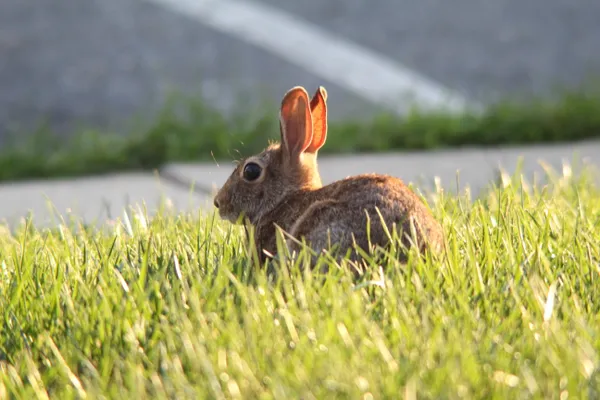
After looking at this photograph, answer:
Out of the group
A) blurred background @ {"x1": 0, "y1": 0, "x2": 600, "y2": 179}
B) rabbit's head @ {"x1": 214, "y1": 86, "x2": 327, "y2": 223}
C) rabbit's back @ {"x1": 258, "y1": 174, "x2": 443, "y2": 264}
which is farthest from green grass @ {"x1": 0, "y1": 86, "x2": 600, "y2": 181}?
rabbit's back @ {"x1": 258, "y1": 174, "x2": 443, "y2": 264}

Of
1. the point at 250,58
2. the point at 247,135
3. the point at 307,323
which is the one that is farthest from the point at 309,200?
the point at 250,58

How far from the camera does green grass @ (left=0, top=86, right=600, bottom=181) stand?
6.46m

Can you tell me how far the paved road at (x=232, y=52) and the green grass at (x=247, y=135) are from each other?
0.41 m

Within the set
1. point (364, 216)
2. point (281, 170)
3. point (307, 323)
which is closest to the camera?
point (307, 323)

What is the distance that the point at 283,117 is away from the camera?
3.38 m

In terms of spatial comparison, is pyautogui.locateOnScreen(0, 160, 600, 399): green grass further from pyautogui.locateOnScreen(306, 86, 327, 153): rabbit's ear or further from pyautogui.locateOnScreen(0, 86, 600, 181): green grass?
pyautogui.locateOnScreen(0, 86, 600, 181): green grass

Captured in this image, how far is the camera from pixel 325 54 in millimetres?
7973

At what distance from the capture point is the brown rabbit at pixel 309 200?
10.3 ft

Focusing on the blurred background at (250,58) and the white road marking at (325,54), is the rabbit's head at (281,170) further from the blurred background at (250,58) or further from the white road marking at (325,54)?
the white road marking at (325,54)

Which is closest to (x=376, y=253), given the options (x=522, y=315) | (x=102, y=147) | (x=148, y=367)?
(x=522, y=315)

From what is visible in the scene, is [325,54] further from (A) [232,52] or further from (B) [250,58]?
(A) [232,52]

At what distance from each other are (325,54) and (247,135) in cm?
171

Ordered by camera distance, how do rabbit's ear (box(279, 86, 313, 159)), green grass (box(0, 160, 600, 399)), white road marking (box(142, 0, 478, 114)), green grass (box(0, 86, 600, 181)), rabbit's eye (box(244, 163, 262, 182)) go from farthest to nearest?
white road marking (box(142, 0, 478, 114)) → green grass (box(0, 86, 600, 181)) → rabbit's eye (box(244, 163, 262, 182)) → rabbit's ear (box(279, 86, 313, 159)) → green grass (box(0, 160, 600, 399))

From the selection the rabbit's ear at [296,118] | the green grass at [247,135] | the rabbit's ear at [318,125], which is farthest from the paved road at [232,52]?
the rabbit's ear at [296,118]
